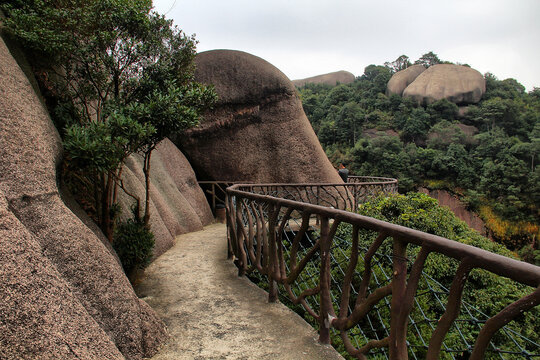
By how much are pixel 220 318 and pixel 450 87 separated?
126ft

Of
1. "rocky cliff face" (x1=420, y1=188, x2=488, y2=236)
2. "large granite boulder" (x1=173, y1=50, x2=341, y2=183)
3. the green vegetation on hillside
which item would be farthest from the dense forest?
the green vegetation on hillside

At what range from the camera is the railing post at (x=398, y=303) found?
1.71 metres

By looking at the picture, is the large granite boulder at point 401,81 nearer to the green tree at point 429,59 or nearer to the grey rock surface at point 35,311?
the green tree at point 429,59

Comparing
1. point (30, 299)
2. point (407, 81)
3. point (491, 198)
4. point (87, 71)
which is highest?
point (407, 81)

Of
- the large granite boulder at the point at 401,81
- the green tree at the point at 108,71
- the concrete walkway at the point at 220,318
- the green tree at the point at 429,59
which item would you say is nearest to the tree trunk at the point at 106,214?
the green tree at the point at 108,71

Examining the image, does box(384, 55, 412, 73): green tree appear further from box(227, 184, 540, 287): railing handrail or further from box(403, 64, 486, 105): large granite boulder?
box(227, 184, 540, 287): railing handrail

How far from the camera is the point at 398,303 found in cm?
172

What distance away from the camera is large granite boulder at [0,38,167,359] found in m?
1.57

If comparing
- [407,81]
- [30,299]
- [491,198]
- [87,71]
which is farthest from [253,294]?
[407,81]

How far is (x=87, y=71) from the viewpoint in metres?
4.67

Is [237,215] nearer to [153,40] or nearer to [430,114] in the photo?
[153,40]

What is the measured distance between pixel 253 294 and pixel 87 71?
3709 millimetres

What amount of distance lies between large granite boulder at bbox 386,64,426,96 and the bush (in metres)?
38.2

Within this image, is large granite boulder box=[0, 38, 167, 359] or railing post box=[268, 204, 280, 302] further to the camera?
railing post box=[268, 204, 280, 302]
